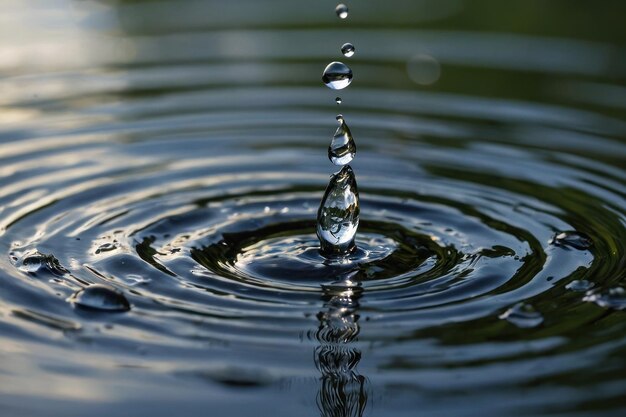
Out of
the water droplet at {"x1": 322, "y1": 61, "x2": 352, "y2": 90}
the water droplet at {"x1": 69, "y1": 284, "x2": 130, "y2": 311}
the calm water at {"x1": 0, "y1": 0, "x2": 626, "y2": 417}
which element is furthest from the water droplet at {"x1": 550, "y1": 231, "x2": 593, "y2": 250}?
the water droplet at {"x1": 69, "y1": 284, "x2": 130, "y2": 311}

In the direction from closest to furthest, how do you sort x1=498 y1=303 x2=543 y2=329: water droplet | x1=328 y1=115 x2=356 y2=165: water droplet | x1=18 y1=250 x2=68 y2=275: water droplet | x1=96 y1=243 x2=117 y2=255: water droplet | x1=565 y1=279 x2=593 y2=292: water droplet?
x1=498 y1=303 x2=543 y2=329: water droplet
x1=565 y1=279 x2=593 y2=292: water droplet
x1=18 y1=250 x2=68 y2=275: water droplet
x1=96 y1=243 x2=117 y2=255: water droplet
x1=328 y1=115 x2=356 y2=165: water droplet

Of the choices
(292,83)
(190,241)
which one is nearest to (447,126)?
(292,83)

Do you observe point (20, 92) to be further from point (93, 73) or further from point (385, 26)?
point (385, 26)

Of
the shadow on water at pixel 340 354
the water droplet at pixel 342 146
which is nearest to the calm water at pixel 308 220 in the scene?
the shadow on water at pixel 340 354

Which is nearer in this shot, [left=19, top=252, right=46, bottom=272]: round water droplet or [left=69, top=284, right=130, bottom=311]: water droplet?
[left=69, top=284, right=130, bottom=311]: water droplet

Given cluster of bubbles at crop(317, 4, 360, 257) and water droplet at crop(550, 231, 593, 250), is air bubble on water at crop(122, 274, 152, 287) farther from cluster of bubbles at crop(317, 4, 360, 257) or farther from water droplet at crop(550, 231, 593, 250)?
water droplet at crop(550, 231, 593, 250)

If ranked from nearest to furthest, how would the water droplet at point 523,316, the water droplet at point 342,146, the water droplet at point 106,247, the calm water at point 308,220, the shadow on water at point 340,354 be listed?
the shadow on water at point 340,354, the calm water at point 308,220, the water droplet at point 523,316, the water droplet at point 106,247, the water droplet at point 342,146

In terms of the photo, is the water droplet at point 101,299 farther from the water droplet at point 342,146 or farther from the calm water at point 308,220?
the water droplet at point 342,146
